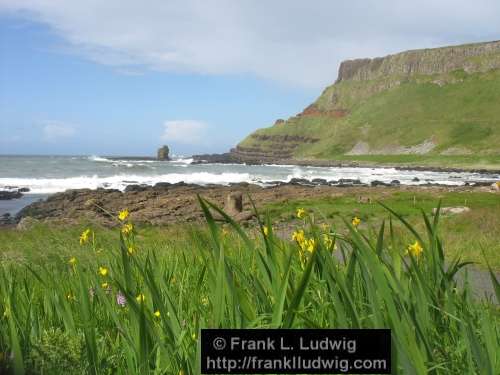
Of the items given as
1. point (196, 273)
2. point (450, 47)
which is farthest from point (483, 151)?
point (196, 273)

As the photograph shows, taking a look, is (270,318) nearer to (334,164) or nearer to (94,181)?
(94,181)

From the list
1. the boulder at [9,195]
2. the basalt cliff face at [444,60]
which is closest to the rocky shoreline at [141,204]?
the boulder at [9,195]

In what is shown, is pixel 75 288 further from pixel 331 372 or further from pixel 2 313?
pixel 331 372

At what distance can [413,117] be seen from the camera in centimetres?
16375

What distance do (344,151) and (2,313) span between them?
156861 mm

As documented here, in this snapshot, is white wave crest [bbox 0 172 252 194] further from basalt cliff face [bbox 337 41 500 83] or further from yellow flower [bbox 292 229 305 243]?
basalt cliff face [bbox 337 41 500 83]

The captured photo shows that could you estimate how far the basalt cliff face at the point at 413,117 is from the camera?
460 ft

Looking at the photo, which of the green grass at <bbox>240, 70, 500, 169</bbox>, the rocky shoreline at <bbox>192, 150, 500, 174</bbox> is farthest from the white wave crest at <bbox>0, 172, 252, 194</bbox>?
the green grass at <bbox>240, 70, 500, 169</bbox>

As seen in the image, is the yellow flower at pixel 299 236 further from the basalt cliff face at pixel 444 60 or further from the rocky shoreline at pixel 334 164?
the basalt cliff face at pixel 444 60

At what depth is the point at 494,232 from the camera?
13836 millimetres

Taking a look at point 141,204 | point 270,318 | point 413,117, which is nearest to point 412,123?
point 413,117

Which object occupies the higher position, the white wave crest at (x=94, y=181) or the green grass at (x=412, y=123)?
the green grass at (x=412, y=123)

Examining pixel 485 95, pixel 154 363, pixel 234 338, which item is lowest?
pixel 154 363

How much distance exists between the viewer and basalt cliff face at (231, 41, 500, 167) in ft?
460
